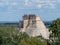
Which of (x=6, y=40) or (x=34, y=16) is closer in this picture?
(x=6, y=40)

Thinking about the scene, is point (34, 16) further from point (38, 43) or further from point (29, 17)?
point (38, 43)

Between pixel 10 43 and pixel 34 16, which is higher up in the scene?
pixel 34 16

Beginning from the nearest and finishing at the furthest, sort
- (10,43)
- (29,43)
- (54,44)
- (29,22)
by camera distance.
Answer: (29,43) < (54,44) < (10,43) < (29,22)

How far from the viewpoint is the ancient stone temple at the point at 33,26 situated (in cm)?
6819

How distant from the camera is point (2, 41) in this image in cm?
6406

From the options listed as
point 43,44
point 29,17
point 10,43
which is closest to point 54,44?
point 43,44

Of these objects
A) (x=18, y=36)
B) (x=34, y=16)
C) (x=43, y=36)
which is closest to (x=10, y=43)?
(x=18, y=36)

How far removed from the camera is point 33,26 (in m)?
69.8

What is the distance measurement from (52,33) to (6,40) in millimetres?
8721

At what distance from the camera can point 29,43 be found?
165 ft

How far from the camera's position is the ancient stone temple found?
224 ft

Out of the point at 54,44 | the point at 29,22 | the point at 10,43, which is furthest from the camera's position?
the point at 29,22

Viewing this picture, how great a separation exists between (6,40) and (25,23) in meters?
9.70

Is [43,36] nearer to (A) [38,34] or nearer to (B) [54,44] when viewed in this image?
(A) [38,34]
